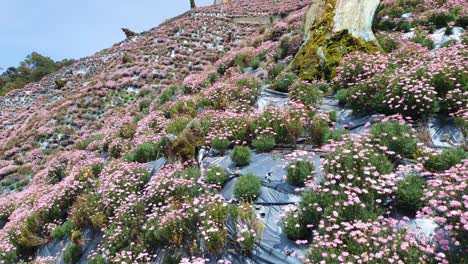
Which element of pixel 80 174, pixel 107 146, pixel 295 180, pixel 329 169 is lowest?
pixel 107 146

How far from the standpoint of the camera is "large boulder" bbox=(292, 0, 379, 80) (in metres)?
11.4

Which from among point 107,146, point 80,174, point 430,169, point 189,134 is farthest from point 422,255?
point 107,146

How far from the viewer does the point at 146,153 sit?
9969mm

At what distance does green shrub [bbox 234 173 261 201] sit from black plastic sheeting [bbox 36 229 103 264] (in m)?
3.38

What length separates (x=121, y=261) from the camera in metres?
5.81

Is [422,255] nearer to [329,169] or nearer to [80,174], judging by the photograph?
[329,169]

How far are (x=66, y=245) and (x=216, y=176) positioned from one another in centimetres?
435

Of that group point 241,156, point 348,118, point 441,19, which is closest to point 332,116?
point 348,118

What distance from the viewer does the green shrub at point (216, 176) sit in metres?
6.97

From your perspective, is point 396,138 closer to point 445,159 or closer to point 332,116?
point 445,159

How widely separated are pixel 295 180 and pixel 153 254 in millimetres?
2800

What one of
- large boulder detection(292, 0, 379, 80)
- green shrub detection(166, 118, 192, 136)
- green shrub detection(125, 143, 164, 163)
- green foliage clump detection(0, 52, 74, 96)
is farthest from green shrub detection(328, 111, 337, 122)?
green foliage clump detection(0, 52, 74, 96)

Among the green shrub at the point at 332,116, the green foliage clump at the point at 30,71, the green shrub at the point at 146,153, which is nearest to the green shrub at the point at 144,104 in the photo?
the green shrub at the point at 146,153

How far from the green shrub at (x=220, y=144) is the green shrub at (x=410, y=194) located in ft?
14.1
